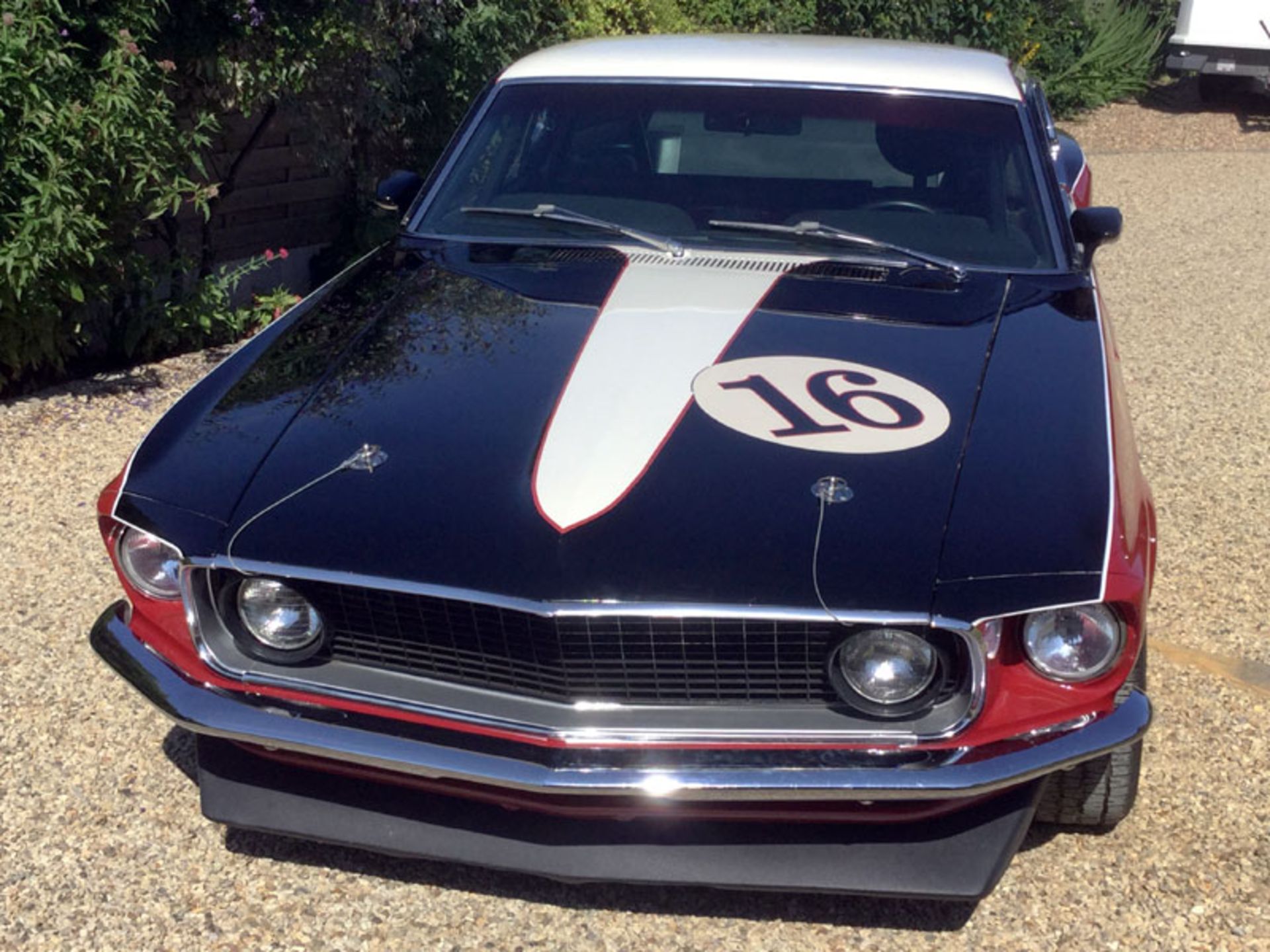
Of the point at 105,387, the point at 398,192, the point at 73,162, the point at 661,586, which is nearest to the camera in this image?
the point at 661,586

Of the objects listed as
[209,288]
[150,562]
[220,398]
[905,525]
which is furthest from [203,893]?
[209,288]

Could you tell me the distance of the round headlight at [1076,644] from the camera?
255cm

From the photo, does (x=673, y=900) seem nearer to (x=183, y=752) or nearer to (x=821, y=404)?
(x=821, y=404)

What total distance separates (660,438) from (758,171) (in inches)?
55.3

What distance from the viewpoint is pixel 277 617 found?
2.73 metres

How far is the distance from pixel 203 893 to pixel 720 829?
1098 mm

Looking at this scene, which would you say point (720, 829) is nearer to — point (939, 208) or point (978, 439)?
point (978, 439)

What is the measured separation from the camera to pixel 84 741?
3.51 meters

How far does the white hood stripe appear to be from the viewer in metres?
2.74

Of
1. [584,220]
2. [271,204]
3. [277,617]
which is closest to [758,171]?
[584,220]

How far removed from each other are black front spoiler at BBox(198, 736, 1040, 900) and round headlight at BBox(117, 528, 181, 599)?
1.82 feet

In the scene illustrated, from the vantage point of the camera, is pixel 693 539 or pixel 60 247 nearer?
pixel 693 539

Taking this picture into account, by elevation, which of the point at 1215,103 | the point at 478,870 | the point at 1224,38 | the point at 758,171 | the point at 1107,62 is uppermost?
the point at 758,171

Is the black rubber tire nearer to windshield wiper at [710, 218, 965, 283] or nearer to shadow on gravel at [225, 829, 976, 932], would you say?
shadow on gravel at [225, 829, 976, 932]
